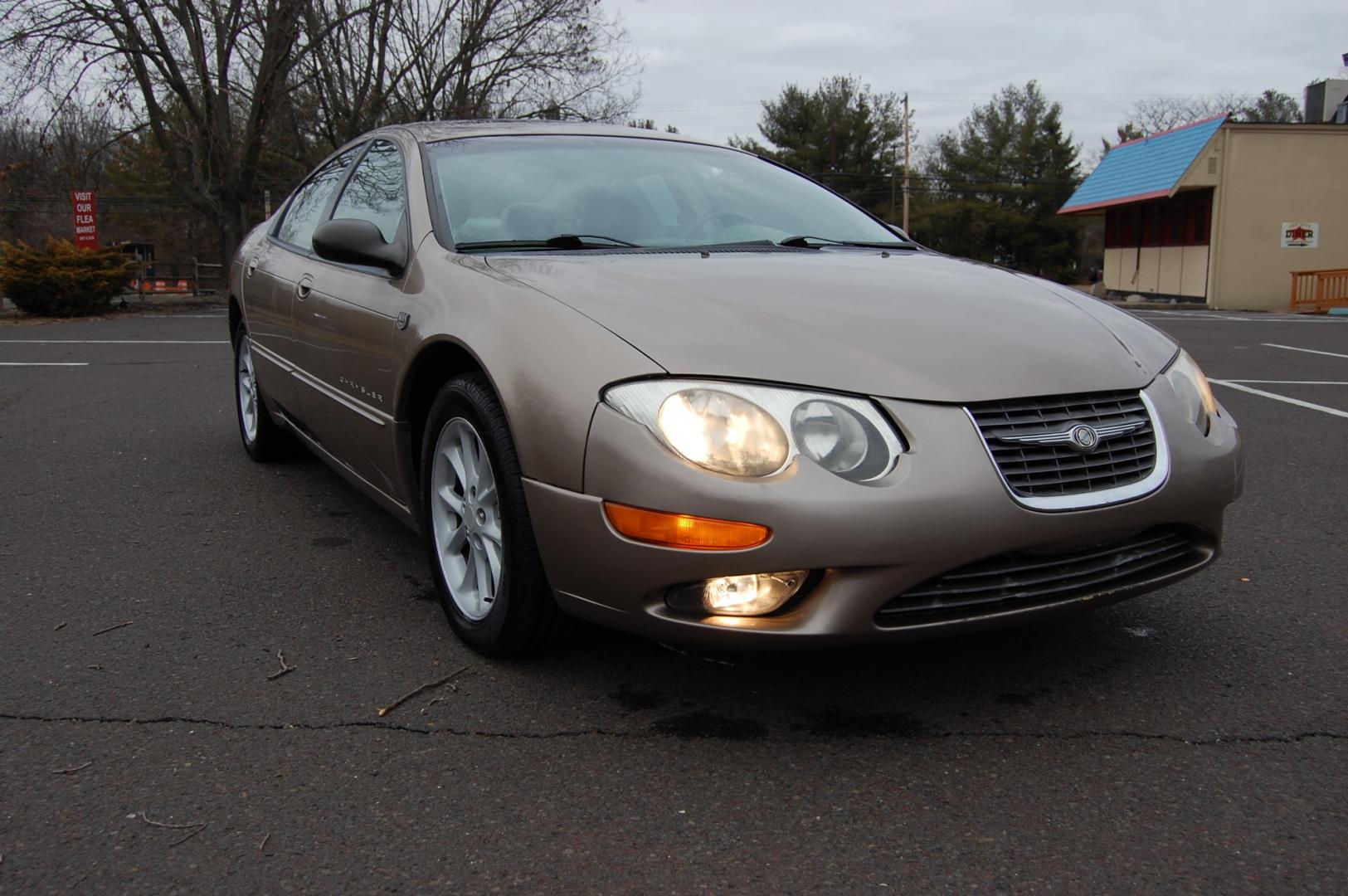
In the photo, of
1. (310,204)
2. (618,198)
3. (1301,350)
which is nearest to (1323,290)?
(1301,350)

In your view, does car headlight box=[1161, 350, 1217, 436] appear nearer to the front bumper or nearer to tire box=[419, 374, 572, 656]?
the front bumper

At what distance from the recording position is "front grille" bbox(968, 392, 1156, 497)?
2334mm

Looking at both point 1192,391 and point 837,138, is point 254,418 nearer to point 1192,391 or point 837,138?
point 1192,391

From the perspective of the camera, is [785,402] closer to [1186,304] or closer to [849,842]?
[849,842]

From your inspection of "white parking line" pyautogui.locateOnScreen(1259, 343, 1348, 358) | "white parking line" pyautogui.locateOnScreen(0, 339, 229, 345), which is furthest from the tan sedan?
"white parking line" pyautogui.locateOnScreen(0, 339, 229, 345)

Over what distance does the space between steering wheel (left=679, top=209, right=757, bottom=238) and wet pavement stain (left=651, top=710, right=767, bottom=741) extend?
1.49 m

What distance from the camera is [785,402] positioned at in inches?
89.9

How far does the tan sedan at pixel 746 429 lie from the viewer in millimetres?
2242

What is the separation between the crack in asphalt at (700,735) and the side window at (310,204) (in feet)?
7.34

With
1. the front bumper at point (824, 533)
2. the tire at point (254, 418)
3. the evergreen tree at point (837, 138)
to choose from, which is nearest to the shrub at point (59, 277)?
the tire at point (254, 418)

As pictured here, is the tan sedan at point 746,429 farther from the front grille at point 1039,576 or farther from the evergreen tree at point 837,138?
the evergreen tree at point 837,138

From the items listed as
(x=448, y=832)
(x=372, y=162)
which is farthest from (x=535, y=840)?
(x=372, y=162)

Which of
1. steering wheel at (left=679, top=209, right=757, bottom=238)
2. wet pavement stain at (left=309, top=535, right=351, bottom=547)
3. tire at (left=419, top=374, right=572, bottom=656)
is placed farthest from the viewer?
wet pavement stain at (left=309, top=535, right=351, bottom=547)

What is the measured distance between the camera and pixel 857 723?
8.23 ft
